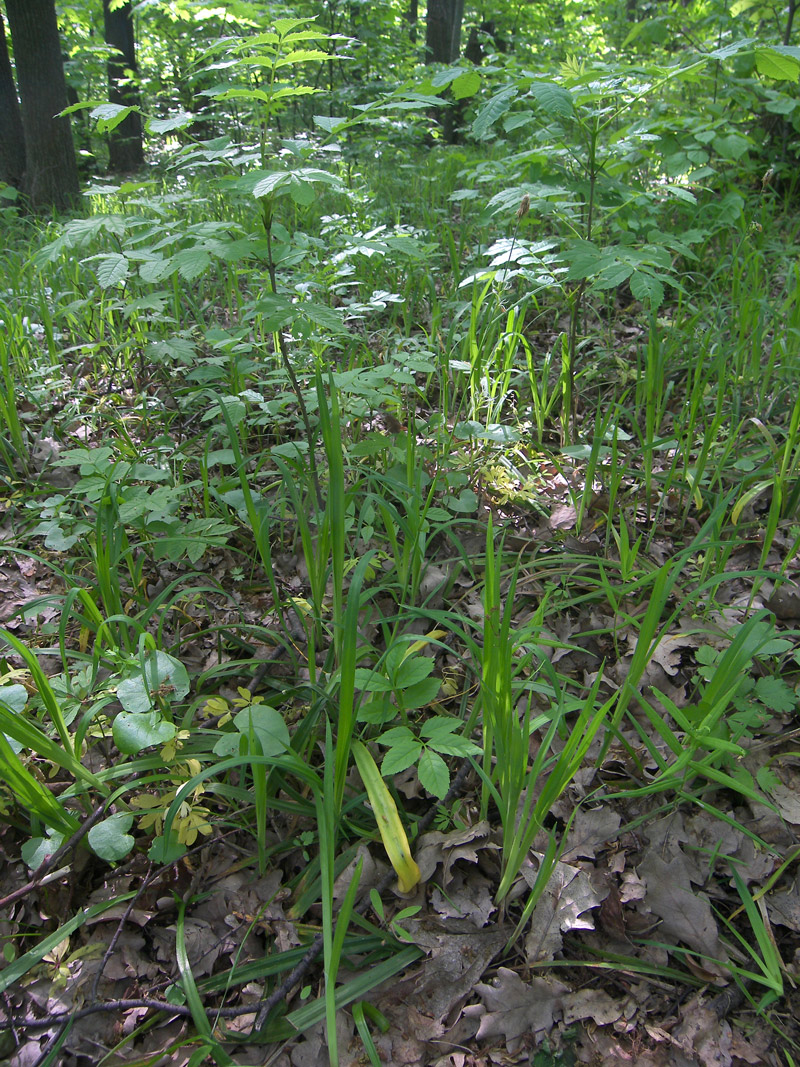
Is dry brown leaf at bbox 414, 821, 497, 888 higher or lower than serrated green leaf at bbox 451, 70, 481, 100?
lower

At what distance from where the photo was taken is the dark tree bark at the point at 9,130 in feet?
20.6

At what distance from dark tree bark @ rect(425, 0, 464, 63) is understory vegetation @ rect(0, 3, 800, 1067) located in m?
6.99

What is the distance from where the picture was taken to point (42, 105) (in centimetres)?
573

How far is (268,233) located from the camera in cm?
162

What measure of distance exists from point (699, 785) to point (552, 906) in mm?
411

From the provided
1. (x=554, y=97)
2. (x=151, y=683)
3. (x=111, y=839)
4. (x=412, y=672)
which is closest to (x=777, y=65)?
(x=554, y=97)

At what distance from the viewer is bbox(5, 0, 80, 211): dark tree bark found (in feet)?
18.0

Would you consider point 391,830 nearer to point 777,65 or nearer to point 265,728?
point 265,728

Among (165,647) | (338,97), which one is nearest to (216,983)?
(165,647)

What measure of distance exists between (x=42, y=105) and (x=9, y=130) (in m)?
0.91

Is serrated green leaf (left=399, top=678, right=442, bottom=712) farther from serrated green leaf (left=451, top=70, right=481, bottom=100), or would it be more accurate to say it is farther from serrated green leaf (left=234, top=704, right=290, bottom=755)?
serrated green leaf (left=451, top=70, right=481, bottom=100)

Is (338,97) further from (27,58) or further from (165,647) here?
(165,647)

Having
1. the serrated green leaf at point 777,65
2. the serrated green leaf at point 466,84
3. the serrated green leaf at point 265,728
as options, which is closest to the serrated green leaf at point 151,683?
the serrated green leaf at point 265,728

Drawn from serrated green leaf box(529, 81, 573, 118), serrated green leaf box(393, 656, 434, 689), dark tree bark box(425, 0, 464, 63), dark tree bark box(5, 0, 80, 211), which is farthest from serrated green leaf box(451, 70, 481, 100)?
dark tree bark box(425, 0, 464, 63)
